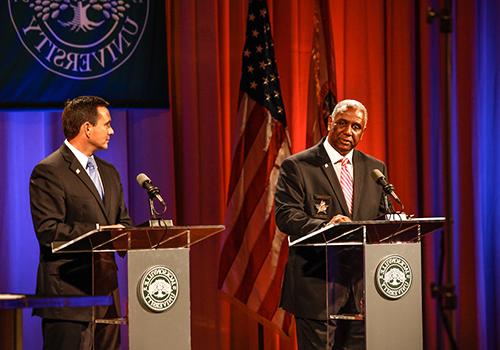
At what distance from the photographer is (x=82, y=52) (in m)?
6.51

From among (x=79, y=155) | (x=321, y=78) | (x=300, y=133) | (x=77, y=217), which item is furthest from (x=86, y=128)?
(x=300, y=133)

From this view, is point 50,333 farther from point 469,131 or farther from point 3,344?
point 469,131

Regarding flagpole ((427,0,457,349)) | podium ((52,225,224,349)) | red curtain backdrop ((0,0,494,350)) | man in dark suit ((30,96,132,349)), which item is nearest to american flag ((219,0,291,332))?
red curtain backdrop ((0,0,494,350))

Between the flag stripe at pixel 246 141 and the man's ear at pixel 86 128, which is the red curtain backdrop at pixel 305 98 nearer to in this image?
the flag stripe at pixel 246 141

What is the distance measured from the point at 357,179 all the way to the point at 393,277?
76 centimetres

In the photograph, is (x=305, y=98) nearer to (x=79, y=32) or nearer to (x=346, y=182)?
(x=79, y=32)

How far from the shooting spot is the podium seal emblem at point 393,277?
4309mm

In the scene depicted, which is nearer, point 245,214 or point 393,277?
point 393,277

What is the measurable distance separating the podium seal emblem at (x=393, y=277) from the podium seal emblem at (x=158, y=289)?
3.25 feet

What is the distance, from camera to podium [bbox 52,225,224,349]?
163 inches

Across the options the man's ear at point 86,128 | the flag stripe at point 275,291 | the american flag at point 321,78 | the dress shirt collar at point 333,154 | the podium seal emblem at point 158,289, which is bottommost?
the flag stripe at point 275,291

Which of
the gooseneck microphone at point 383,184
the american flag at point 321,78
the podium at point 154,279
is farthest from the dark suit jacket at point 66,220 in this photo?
the american flag at point 321,78

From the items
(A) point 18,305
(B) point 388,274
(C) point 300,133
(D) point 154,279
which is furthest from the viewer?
(C) point 300,133

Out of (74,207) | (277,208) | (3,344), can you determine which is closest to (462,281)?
(277,208)
